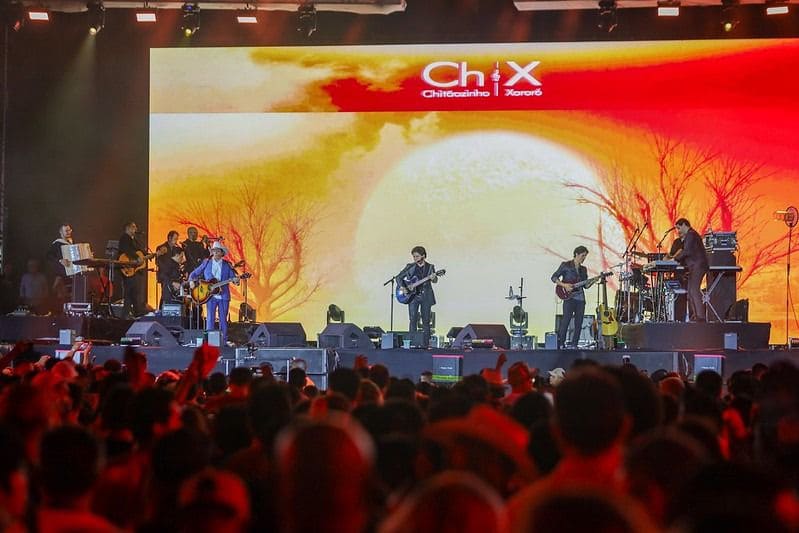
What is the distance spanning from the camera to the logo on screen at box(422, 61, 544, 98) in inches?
836

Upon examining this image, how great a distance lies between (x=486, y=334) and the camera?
17.7 meters

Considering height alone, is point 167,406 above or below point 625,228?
below

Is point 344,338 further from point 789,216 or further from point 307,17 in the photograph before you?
point 789,216

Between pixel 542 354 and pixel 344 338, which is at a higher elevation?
pixel 344 338

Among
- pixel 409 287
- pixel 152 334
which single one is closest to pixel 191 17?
pixel 152 334

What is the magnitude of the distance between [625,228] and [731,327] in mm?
5068

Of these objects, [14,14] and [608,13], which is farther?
[14,14]

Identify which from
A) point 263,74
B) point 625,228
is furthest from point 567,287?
point 263,74

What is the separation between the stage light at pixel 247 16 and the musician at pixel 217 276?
408 cm

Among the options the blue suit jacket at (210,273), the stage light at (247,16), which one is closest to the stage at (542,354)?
the blue suit jacket at (210,273)

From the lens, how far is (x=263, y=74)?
21.7m

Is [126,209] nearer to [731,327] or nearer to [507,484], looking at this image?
[731,327]

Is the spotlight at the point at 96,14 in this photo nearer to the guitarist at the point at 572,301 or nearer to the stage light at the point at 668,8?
the guitarist at the point at 572,301

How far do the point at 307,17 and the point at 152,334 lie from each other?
6.62 meters
